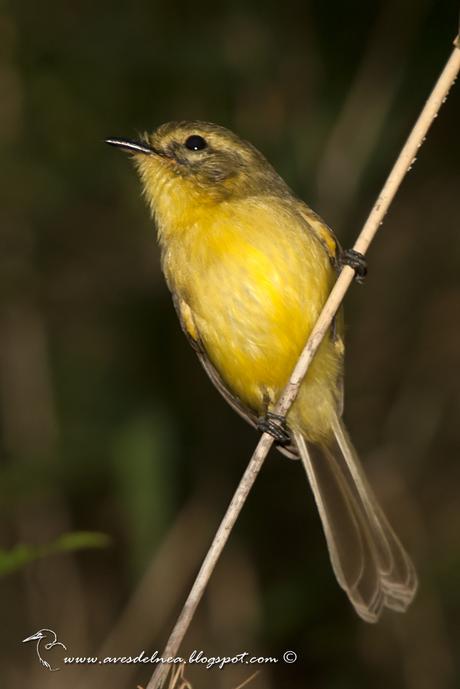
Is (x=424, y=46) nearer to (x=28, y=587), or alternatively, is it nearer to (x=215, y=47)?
(x=215, y=47)

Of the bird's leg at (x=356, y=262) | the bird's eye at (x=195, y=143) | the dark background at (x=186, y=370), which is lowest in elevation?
the dark background at (x=186, y=370)

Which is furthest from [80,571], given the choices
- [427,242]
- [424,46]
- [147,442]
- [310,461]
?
[424,46]

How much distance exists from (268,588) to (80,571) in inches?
44.6

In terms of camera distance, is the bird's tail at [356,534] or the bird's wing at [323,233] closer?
the bird's tail at [356,534]

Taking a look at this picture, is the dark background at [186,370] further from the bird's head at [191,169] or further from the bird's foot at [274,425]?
the bird's head at [191,169]

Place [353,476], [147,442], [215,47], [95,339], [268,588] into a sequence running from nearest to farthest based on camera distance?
1. [353,476]
2. [147,442]
3. [215,47]
4. [268,588]
5. [95,339]

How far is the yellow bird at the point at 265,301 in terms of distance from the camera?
12.5ft

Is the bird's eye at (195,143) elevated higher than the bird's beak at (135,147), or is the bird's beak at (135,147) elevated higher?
the bird's eye at (195,143)

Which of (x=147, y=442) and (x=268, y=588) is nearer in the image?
(x=147, y=442)

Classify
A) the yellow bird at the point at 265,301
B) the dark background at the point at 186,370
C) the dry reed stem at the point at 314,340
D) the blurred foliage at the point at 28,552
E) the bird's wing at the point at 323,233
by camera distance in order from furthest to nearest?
the dark background at the point at 186,370 → the bird's wing at the point at 323,233 → the yellow bird at the point at 265,301 → the dry reed stem at the point at 314,340 → the blurred foliage at the point at 28,552

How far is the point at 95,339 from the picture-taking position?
6539 millimetres

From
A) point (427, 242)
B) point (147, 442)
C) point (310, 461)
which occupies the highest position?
point (427, 242)

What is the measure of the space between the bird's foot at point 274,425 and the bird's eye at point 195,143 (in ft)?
3.41

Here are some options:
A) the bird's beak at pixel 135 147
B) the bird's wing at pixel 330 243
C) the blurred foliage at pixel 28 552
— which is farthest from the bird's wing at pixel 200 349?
the blurred foliage at pixel 28 552
